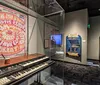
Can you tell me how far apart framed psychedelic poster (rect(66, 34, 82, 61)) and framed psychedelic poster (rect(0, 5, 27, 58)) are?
3940 millimetres

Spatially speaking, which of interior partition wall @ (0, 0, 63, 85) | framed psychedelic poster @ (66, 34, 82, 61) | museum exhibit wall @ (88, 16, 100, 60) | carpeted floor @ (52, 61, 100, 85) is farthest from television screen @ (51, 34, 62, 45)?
museum exhibit wall @ (88, 16, 100, 60)

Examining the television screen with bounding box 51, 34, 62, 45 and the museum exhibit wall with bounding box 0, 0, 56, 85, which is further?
the television screen with bounding box 51, 34, 62, 45

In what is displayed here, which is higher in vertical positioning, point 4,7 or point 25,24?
point 4,7

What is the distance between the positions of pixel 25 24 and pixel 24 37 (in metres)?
0.38

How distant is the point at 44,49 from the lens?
354cm

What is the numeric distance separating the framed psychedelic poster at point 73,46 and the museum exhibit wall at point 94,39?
184cm

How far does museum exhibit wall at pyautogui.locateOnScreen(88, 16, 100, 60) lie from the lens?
6789 millimetres

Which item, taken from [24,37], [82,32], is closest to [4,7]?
[24,37]

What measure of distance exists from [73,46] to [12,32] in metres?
4.44

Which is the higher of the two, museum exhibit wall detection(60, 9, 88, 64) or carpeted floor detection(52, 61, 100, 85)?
museum exhibit wall detection(60, 9, 88, 64)

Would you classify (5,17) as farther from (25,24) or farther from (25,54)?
(25,54)

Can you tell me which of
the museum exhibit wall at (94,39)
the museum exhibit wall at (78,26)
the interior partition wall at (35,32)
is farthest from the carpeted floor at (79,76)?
the museum exhibit wall at (94,39)

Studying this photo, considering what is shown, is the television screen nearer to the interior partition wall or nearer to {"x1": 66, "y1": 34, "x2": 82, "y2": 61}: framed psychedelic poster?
the interior partition wall

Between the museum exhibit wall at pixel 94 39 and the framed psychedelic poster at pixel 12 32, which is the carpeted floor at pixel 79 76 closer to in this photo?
the framed psychedelic poster at pixel 12 32
